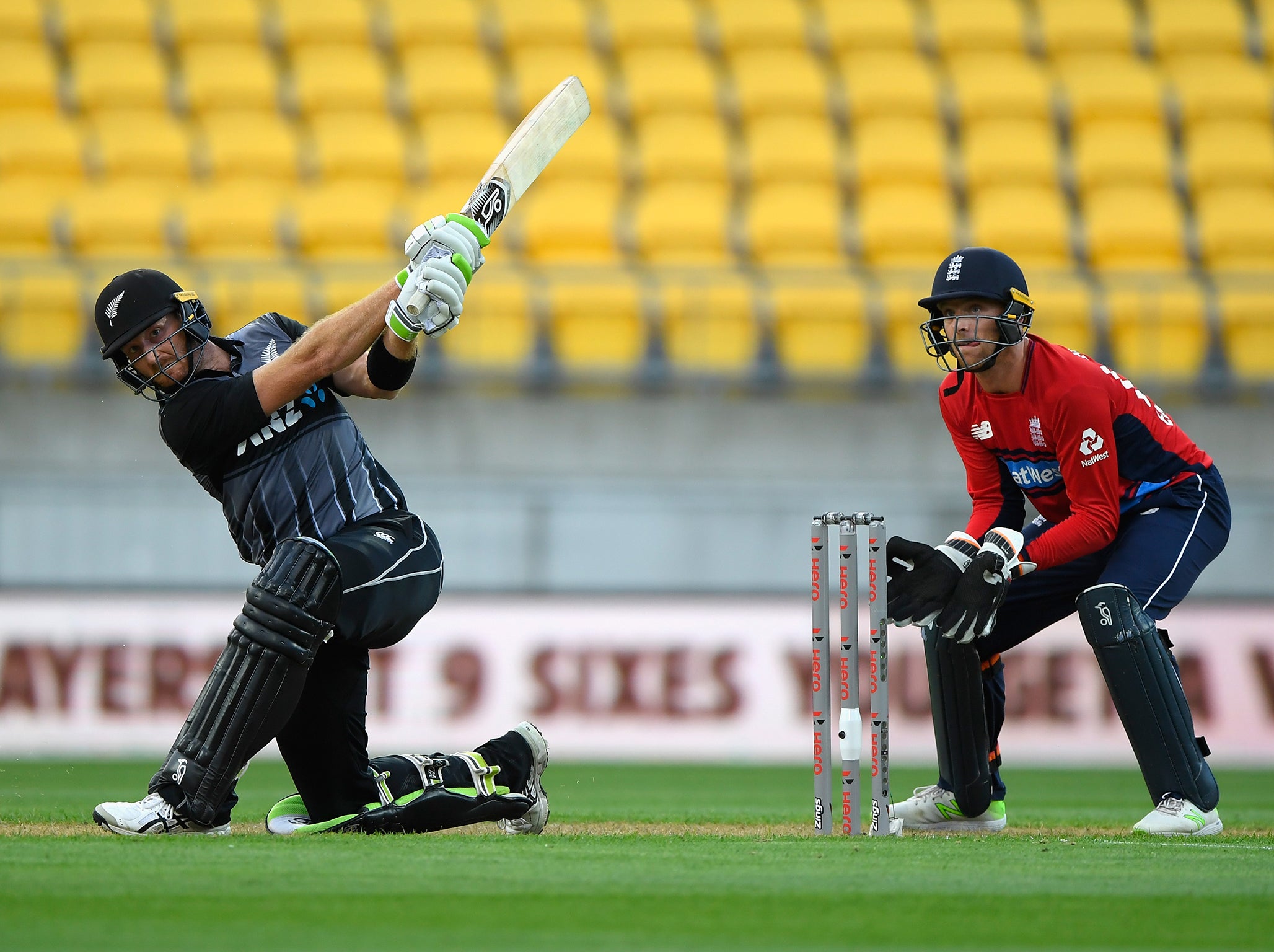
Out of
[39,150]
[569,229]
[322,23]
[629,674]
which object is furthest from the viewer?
[322,23]

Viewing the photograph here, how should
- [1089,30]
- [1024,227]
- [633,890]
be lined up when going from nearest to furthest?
[633,890] → [1024,227] → [1089,30]

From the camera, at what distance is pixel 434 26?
13.1 m

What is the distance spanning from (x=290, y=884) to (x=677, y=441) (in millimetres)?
6637

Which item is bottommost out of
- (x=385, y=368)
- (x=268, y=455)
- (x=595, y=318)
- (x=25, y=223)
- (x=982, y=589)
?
(x=982, y=589)

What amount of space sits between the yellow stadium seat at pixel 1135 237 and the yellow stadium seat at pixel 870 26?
2553mm

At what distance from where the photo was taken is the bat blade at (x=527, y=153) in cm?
498

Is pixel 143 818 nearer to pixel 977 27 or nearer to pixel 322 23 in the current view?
pixel 322 23

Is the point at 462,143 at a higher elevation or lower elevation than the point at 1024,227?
higher

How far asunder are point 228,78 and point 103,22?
131cm

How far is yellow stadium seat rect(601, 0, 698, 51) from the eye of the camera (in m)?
13.1

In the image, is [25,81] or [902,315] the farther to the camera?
[25,81]

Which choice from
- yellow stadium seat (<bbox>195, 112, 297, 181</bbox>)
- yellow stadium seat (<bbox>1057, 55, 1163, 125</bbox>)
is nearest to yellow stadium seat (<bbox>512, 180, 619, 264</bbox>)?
yellow stadium seat (<bbox>195, 112, 297, 181</bbox>)

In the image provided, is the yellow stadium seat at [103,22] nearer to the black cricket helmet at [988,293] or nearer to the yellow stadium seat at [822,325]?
the yellow stadium seat at [822,325]

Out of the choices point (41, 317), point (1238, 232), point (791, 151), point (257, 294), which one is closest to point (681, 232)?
point (791, 151)
